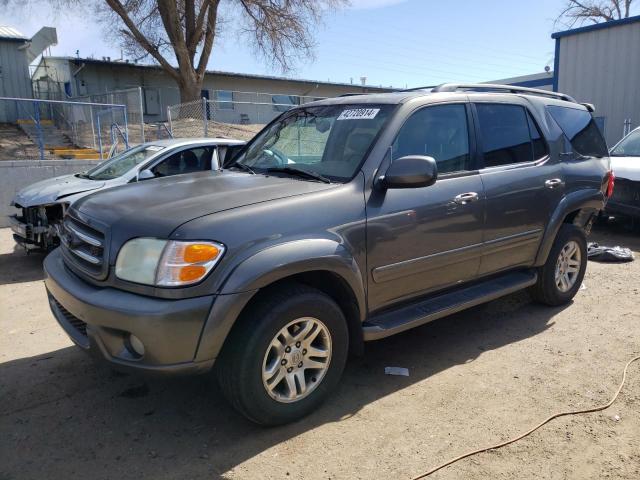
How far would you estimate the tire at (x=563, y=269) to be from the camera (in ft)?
15.7

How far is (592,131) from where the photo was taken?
5.26 meters

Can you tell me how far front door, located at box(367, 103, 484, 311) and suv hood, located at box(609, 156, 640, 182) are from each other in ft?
16.8

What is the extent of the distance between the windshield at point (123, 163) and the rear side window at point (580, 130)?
5122 mm

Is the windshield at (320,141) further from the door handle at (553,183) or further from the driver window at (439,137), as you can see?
the door handle at (553,183)

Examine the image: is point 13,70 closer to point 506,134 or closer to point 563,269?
point 506,134

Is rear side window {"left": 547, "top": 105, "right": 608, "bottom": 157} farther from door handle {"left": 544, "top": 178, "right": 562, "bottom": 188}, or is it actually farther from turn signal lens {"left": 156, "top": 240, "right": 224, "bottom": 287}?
turn signal lens {"left": 156, "top": 240, "right": 224, "bottom": 287}

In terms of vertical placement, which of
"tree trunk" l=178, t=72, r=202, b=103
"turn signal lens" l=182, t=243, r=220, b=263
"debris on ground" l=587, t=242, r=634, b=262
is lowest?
"debris on ground" l=587, t=242, r=634, b=262

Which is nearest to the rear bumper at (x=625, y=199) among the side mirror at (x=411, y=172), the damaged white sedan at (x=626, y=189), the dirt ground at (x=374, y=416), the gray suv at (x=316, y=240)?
the damaged white sedan at (x=626, y=189)

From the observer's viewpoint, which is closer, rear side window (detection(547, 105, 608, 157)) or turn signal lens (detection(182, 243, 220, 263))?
turn signal lens (detection(182, 243, 220, 263))

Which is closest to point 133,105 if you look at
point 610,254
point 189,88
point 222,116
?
point 189,88

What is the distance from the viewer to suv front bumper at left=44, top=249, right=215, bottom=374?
253 cm

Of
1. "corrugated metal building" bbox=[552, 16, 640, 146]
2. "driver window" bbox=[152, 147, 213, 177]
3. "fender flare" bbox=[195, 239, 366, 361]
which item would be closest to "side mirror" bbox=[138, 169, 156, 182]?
"driver window" bbox=[152, 147, 213, 177]

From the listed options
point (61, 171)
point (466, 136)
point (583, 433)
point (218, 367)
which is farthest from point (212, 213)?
point (61, 171)

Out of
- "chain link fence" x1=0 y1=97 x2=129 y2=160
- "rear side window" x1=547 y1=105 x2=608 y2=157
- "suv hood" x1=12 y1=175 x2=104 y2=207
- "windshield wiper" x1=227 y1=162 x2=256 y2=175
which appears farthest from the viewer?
"chain link fence" x1=0 y1=97 x2=129 y2=160
